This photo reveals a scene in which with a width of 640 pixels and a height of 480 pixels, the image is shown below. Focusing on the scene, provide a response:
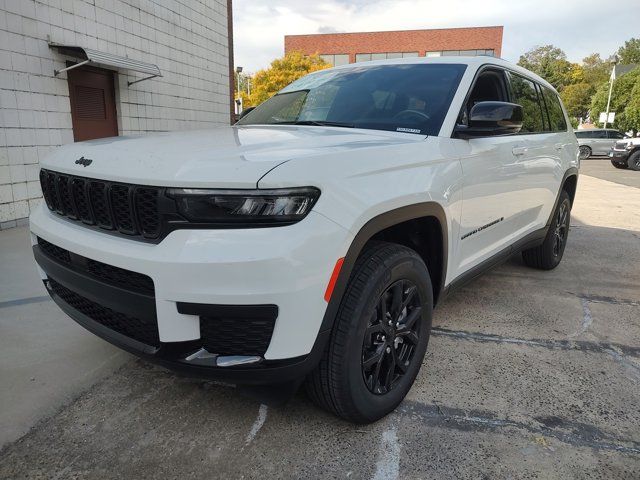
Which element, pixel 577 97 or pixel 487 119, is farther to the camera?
pixel 577 97

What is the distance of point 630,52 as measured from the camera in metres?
84.4

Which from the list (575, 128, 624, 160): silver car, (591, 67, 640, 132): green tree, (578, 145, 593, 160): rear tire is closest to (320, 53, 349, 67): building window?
(591, 67, 640, 132): green tree

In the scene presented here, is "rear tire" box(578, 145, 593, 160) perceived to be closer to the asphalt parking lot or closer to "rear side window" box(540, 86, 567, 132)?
"rear side window" box(540, 86, 567, 132)

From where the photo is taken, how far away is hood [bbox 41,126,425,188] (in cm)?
164

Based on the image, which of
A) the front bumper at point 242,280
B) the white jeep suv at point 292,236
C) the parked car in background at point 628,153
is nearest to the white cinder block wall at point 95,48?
the white jeep suv at point 292,236

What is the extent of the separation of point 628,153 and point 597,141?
6.86 metres

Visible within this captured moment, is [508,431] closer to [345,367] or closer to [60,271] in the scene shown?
[345,367]

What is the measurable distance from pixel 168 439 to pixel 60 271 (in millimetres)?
904

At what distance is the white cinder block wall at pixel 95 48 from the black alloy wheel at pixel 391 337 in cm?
579

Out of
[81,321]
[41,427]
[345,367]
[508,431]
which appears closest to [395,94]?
[345,367]

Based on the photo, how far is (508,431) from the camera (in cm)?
219

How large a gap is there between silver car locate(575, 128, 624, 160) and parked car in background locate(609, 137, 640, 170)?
572 centimetres

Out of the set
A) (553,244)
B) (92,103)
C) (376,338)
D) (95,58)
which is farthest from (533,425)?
(92,103)

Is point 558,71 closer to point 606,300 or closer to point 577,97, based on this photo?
point 577,97
